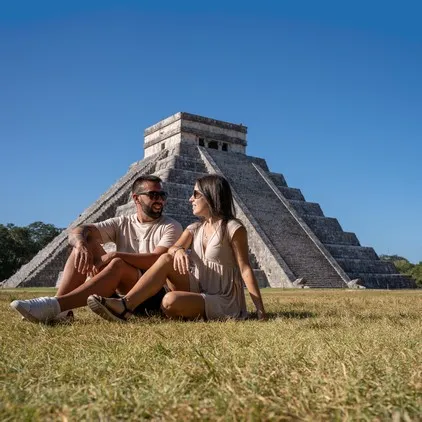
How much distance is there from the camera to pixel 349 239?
28.1 m

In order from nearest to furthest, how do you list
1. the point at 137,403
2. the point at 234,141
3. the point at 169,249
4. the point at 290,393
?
the point at 137,403
the point at 290,393
the point at 169,249
the point at 234,141

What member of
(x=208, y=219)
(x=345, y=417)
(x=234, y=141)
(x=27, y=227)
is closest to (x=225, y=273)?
(x=208, y=219)

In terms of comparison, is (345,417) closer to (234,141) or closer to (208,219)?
(208,219)

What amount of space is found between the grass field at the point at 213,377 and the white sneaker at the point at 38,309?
82cm

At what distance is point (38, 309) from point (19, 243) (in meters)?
35.9

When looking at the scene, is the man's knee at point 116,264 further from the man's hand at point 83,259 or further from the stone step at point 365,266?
the stone step at point 365,266

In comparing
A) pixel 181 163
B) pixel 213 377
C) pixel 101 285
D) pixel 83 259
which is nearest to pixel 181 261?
pixel 101 285

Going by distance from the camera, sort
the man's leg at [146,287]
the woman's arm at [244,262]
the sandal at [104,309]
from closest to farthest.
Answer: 1. the sandal at [104,309]
2. the man's leg at [146,287]
3. the woman's arm at [244,262]

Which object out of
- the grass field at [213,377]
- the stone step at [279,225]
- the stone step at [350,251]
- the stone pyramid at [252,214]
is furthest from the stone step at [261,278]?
the grass field at [213,377]

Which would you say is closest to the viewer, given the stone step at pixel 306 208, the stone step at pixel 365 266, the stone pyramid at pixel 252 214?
the stone pyramid at pixel 252 214

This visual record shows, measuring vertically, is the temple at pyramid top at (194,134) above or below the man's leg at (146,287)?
above

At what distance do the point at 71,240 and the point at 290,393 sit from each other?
10.7 ft

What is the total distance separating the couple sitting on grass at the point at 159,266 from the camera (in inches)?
170

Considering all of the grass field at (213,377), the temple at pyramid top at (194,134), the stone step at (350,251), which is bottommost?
the grass field at (213,377)
